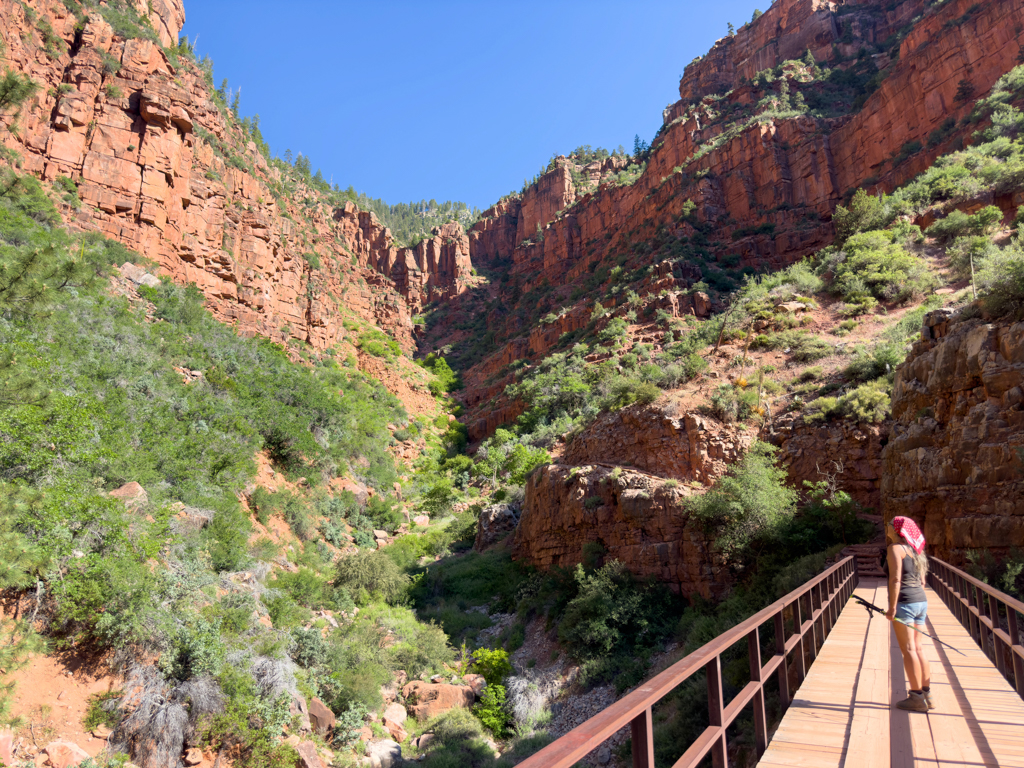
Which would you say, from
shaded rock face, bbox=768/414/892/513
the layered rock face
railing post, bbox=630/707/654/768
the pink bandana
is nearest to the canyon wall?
the layered rock face

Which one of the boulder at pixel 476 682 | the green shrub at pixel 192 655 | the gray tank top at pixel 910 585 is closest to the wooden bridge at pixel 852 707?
the gray tank top at pixel 910 585

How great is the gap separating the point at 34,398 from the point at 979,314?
16989mm

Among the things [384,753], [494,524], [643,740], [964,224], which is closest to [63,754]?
[384,753]

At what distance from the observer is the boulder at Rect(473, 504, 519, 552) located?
22547 millimetres

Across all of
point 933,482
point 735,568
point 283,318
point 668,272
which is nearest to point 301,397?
point 283,318

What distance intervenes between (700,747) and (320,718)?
9.93 m

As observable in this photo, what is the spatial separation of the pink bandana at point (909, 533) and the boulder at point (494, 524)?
1922 centimetres

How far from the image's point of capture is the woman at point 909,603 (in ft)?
12.1

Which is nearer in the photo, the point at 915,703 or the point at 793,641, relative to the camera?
the point at 915,703

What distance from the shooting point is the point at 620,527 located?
15.6 metres

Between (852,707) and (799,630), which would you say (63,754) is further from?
(852,707)

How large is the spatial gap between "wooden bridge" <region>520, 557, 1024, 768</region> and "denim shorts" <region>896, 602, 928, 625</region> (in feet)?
1.04

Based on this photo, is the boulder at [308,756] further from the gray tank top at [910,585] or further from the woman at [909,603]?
the gray tank top at [910,585]

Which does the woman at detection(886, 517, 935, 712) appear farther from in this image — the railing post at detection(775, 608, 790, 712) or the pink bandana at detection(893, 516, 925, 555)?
the railing post at detection(775, 608, 790, 712)
